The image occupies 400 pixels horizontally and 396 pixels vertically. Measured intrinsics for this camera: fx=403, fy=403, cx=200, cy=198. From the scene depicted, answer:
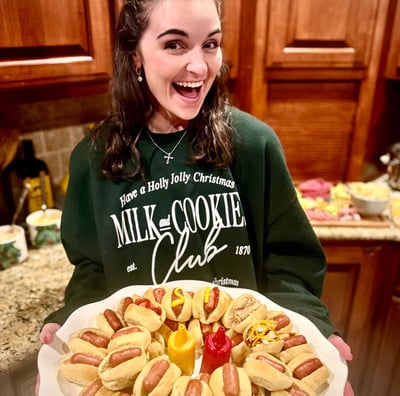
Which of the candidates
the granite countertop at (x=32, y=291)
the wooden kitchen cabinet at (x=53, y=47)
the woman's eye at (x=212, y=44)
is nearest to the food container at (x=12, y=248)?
the granite countertop at (x=32, y=291)

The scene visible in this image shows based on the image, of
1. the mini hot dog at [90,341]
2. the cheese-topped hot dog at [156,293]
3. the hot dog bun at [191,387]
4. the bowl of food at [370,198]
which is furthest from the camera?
the bowl of food at [370,198]

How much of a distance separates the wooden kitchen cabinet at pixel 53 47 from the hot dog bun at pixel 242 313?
2.79ft

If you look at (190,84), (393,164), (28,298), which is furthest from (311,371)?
(393,164)

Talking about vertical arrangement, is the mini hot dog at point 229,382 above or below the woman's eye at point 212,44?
below

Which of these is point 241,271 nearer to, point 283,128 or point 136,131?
point 136,131

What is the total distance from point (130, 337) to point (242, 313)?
248 millimetres

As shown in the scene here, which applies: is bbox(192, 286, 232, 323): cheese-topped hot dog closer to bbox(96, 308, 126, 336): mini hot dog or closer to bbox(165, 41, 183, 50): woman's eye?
bbox(96, 308, 126, 336): mini hot dog

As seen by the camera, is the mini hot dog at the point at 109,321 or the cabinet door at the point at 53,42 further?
the cabinet door at the point at 53,42

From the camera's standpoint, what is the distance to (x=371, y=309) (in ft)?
5.94

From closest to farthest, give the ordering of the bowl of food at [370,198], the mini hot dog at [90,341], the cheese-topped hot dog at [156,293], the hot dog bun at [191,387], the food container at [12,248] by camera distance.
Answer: the hot dog bun at [191,387]
the mini hot dog at [90,341]
the cheese-topped hot dog at [156,293]
the food container at [12,248]
the bowl of food at [370,198]

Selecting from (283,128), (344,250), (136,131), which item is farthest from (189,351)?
(283,128)

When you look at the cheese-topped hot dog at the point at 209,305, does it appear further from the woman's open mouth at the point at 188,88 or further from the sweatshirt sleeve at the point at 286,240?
the woman's open mouth at the point at 188,88

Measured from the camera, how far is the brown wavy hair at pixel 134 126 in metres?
1.05

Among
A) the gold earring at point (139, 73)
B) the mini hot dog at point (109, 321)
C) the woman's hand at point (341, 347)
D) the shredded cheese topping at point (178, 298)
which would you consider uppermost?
the gold earring at point (139, 73)
